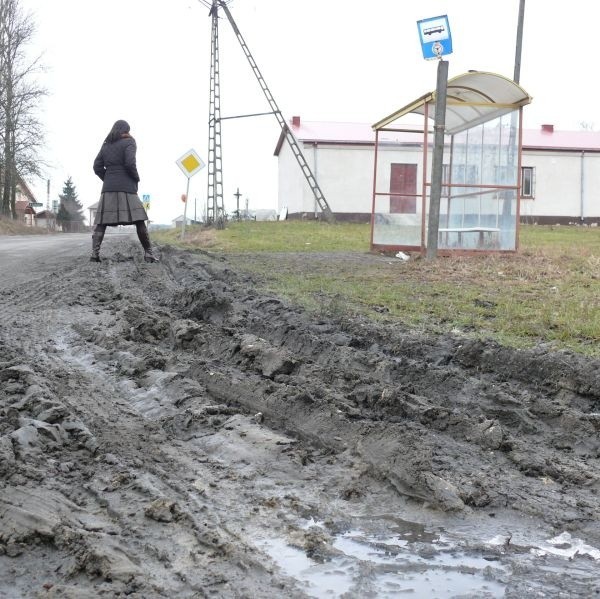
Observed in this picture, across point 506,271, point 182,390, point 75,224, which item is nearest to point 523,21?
point 506,271

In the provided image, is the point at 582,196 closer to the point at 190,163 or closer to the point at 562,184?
the point at 562,184

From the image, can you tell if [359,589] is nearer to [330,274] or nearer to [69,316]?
[69,316]

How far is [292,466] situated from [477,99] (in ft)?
42.9

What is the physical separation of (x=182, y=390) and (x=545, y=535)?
2.22m

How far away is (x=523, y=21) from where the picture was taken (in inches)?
960

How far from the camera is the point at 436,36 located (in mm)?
12984

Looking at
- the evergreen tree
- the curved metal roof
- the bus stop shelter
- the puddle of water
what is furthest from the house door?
the evergreen tree

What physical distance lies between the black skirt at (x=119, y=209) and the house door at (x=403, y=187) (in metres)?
7.01

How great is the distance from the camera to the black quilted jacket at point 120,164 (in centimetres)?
1115

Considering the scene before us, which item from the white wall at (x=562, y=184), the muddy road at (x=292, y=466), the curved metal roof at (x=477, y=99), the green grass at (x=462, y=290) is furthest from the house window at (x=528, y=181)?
the muddy road at (x=292, y=466)

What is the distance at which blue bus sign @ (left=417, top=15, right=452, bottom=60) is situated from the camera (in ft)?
42.4

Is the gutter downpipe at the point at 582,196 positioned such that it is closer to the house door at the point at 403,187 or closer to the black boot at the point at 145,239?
the house door at the point at 403,187

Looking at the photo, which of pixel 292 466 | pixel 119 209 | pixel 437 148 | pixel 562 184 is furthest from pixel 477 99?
pixel 562 184

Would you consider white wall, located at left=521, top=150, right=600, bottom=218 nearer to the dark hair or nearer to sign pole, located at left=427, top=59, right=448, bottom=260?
sign pole, located at left=427, top=59, right=448, bottom=260
